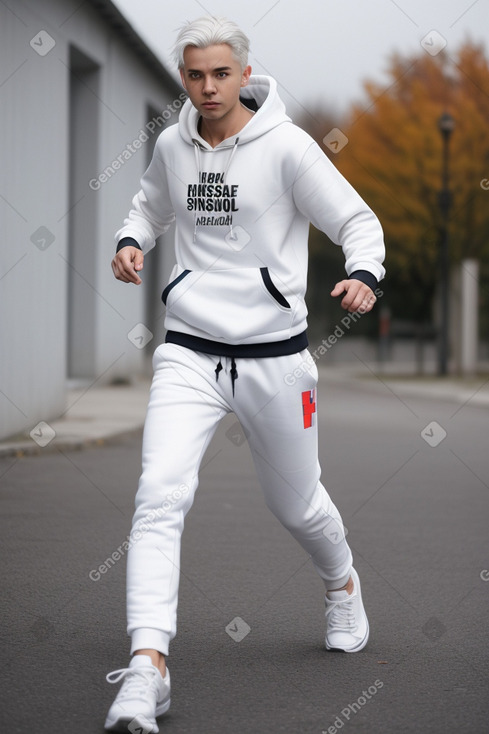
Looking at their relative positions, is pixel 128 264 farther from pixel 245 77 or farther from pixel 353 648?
pixel 353 648

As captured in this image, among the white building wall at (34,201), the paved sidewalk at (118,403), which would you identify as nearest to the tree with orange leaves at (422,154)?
the paved sidewalk at (118,403)

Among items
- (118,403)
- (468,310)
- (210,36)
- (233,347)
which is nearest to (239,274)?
(233,347)

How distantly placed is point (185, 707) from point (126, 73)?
62.4ft

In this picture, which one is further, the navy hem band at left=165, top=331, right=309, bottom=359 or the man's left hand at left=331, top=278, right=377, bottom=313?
the navy hem band at left=165, top=331, right=309, bottom=359

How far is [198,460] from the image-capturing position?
374cm

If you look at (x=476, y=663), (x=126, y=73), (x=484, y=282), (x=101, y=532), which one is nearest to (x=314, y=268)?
(x=484, y=282)

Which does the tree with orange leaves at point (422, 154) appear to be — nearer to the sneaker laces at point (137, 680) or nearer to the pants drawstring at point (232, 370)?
the pants drawstring at point (232, 370)

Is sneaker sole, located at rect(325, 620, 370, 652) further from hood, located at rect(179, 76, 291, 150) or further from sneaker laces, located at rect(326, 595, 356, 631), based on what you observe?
hood, located at rect(179, 76, 291, 150)

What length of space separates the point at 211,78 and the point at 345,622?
1.99 meters

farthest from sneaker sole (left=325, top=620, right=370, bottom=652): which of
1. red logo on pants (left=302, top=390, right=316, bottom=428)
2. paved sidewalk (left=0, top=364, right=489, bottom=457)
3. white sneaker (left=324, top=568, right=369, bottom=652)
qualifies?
paved sidewalk (left=0, top=364, right=489, bottom=457)

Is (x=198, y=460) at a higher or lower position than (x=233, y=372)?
lower

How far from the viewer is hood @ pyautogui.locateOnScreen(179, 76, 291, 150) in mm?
3854

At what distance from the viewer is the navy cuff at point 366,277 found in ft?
12.3

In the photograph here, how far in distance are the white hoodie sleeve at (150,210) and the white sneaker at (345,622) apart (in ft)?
4.71
